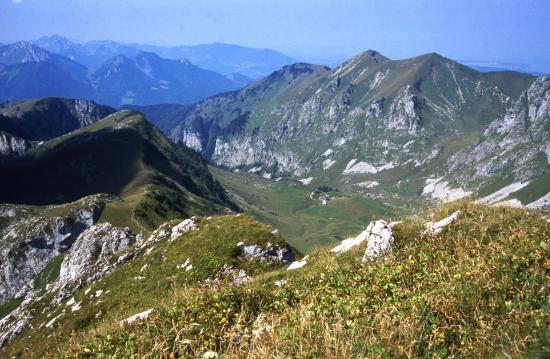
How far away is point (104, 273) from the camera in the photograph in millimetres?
49688

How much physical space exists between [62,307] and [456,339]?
47575 millimetres

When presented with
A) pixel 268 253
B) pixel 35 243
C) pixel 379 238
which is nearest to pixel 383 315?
pixel 379 238

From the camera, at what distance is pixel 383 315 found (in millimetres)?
6957

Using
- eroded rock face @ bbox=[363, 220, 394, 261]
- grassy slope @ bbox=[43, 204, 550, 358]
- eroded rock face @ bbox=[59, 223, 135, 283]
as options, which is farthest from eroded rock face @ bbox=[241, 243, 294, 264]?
eroded rock face @ bbox=[59, 223, 135, 283]

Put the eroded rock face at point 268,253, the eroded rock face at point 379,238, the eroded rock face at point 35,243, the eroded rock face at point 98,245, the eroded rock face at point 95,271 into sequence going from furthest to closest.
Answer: the eroded rock face at point 35,243, the eroded rock face at point 98,245, the eroded rock face at point 95,271, the eroded rock face at point 268,253, the eroded rock face at point 379,238

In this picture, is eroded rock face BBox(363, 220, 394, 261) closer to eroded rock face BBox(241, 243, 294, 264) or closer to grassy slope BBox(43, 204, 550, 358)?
grassy slope BBox(43, 204, 550, 358)

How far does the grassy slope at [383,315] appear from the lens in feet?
19.6

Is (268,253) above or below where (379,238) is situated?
below

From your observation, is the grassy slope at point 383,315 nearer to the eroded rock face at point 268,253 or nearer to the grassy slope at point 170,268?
the grassy slope at point 170,268

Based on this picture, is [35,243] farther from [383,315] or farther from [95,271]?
[383,315]

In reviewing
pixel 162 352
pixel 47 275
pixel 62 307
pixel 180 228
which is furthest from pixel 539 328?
pixel 47 275

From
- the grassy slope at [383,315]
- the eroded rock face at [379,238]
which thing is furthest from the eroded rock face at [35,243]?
the grassy slope at [383,315]

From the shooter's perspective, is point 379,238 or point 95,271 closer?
point 379,238

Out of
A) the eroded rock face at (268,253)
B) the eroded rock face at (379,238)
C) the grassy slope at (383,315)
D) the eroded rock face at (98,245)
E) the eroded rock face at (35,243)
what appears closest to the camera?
the grassy slope at (383,315)
